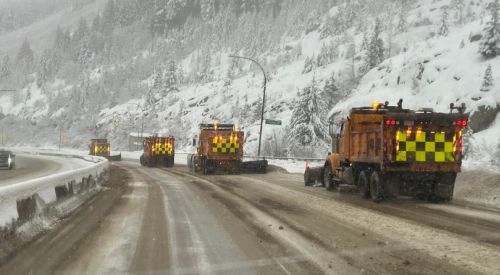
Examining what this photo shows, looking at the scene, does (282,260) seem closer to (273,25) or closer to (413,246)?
(413,246)

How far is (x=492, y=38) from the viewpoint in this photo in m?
40.7

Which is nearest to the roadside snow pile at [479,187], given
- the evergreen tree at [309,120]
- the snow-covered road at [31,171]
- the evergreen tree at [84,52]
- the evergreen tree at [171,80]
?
the snow-covered road at [31,171]

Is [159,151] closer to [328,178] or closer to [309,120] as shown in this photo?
[309,120]

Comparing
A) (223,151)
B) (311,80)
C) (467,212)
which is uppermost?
(311,80)

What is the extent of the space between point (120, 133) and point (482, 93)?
8665 centimetres

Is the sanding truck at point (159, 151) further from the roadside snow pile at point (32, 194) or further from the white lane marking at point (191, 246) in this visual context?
the white lane marking at point (191, 246)

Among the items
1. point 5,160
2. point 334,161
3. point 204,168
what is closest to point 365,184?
point 334,161

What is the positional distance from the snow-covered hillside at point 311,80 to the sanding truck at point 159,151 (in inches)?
594

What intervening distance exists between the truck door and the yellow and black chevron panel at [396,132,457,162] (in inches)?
108

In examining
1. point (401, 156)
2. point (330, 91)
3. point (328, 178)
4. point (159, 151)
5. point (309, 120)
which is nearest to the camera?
point (401, 156)

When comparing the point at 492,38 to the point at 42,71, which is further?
the point at 42,71

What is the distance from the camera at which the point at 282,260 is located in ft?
17.1

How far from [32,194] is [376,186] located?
8207 mm

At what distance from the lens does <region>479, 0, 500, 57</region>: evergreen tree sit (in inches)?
1587
